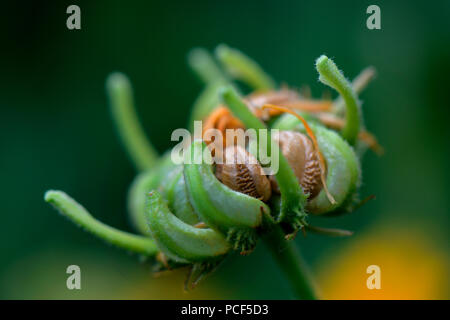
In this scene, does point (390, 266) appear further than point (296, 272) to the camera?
Yes

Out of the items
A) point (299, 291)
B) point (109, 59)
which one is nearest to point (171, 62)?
point (109, 59)

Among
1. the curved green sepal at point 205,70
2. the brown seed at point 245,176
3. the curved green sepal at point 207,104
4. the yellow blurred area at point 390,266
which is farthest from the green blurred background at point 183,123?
the brown seed at point 245,176

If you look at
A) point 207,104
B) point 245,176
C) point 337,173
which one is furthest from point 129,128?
point 337,173

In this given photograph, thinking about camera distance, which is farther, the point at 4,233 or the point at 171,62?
the point at 171,62

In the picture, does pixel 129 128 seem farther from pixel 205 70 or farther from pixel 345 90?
pixel 345 90

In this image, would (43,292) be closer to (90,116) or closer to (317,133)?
(90,116)

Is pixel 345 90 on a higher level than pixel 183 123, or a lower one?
lower

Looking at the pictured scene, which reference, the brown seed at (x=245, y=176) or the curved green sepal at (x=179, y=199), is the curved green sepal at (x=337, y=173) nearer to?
the brown seed at (x=245, y=176)
